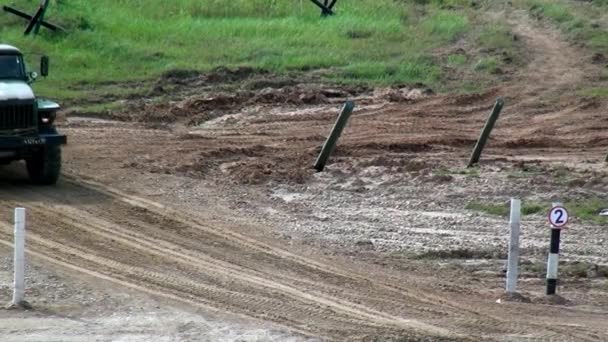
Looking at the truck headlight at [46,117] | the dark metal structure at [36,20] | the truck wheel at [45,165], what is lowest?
the dark metal structure at [36,20]

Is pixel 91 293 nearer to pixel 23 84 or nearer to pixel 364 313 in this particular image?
pixel 364 313

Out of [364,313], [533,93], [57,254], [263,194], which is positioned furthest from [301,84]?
[364,313]

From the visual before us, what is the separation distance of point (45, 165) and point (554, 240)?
819 cm

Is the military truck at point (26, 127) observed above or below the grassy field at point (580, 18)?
above

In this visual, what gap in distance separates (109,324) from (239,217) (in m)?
5.77

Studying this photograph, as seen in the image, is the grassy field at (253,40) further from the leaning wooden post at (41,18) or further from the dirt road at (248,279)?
the dirt road at (248,279)

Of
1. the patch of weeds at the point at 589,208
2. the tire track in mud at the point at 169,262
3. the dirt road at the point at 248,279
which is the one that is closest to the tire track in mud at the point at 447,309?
the dirt road at the point at 248,279

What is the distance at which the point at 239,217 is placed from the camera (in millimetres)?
18641

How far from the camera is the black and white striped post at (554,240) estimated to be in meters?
14.4

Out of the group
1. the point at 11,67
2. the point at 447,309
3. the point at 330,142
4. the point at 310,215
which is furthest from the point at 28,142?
the point at 447,309

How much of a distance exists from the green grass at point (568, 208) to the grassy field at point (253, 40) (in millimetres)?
11850

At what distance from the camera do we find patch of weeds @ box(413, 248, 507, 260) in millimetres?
16562

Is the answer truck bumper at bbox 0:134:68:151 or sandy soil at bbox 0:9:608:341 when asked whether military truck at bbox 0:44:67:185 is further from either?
sandy soil at bbox 0:9:608:341

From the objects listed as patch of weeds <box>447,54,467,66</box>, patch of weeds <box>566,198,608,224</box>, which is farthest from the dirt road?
patch of weeds <box>447,54,467,66</box>
